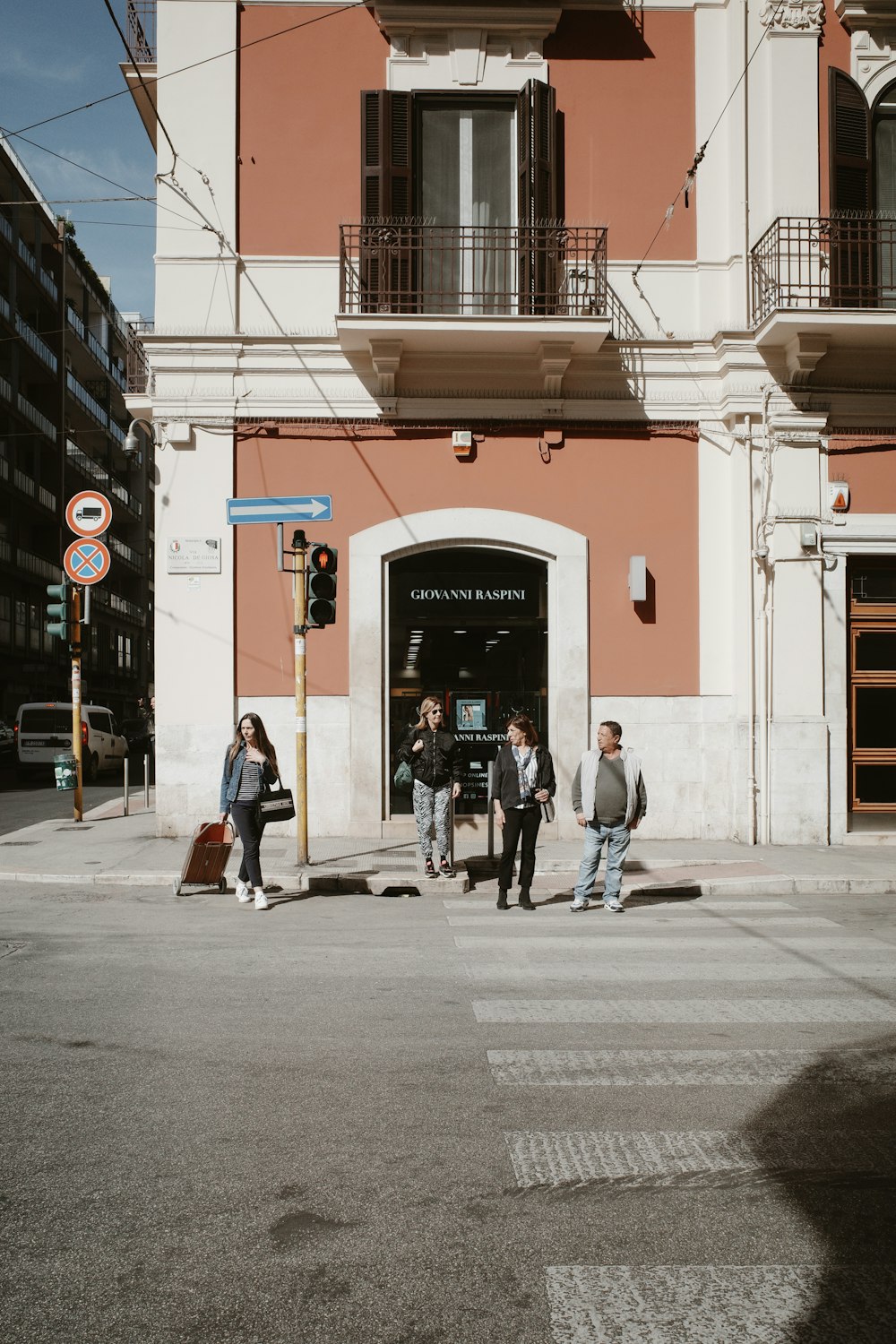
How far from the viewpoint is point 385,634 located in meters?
14.3

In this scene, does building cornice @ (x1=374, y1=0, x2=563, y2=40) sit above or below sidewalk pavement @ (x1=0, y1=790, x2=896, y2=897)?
above

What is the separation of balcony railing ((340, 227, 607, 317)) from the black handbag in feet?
20.4

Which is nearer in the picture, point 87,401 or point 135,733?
point 135,733

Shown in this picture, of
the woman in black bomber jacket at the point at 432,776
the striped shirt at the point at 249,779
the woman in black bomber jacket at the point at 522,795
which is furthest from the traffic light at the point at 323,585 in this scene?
the woman in black bomber jacket at the point at 522,795

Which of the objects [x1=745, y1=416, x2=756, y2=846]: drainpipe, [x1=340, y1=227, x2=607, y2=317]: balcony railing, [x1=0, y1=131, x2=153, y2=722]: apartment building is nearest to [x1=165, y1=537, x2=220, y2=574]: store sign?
[x1=340, y1=227, x2=607, y2=317]: balcony railing

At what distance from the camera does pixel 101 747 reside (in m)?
30.3

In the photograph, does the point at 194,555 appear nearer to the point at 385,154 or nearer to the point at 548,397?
the point at 548,397

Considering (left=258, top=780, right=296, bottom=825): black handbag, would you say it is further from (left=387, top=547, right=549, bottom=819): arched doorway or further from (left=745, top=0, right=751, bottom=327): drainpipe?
(left=745, top=0, right=751, bottom=327): drainpipe

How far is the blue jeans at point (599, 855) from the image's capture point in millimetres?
9938

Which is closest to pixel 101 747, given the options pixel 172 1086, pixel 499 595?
pixel 499 595

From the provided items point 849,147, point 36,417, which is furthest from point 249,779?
point 36,417

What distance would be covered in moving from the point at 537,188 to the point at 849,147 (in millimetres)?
3987

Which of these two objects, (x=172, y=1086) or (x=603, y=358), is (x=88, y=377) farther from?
(x=172, y=1086)

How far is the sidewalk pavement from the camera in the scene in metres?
11.1
